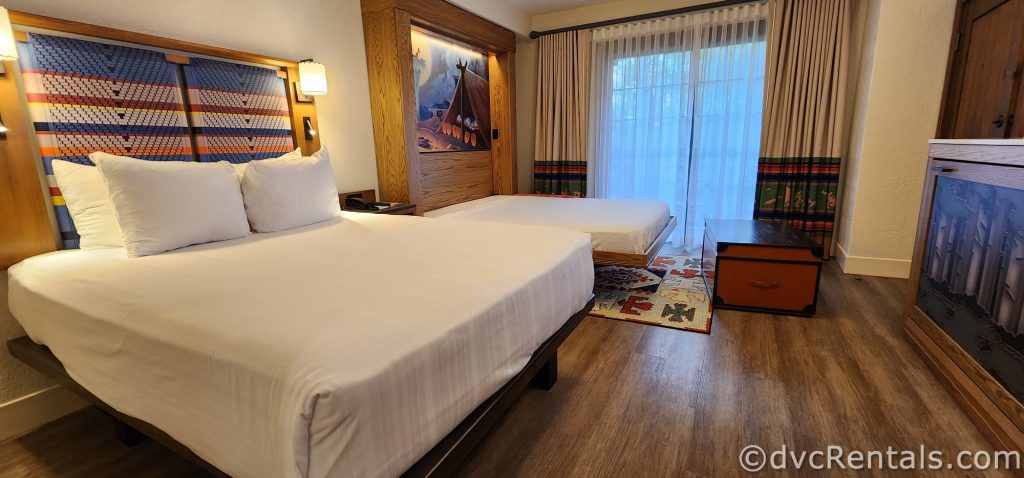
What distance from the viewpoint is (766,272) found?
2.70 meters

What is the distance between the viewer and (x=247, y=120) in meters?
2.51

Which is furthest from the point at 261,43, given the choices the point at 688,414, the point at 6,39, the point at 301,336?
the point at 688,414

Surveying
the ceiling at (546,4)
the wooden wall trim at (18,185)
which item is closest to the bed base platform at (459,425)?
the wooden wall trim at (18,185)

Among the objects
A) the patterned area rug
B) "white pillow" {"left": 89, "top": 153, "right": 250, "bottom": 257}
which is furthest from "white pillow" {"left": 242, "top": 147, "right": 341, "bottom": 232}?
the patterned area rug

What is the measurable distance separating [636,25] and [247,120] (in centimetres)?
366

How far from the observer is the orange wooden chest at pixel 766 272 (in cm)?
261

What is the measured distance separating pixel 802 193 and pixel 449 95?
133 inches

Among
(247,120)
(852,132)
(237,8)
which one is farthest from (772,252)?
(237,8)

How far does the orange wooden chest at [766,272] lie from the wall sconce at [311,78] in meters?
2.68

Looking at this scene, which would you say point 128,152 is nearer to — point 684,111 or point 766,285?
point 766,285

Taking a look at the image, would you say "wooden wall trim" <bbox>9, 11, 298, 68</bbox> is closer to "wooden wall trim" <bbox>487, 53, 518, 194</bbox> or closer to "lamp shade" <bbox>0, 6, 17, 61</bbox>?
"lamp shade" <bbox>0, 6, 17, 61</bbox>

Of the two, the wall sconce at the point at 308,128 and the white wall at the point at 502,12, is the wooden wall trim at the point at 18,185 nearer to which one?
the wall sconce at the point at 308,128

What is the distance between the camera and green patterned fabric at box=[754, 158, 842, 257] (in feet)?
12.8

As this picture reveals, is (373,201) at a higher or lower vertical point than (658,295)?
higher
